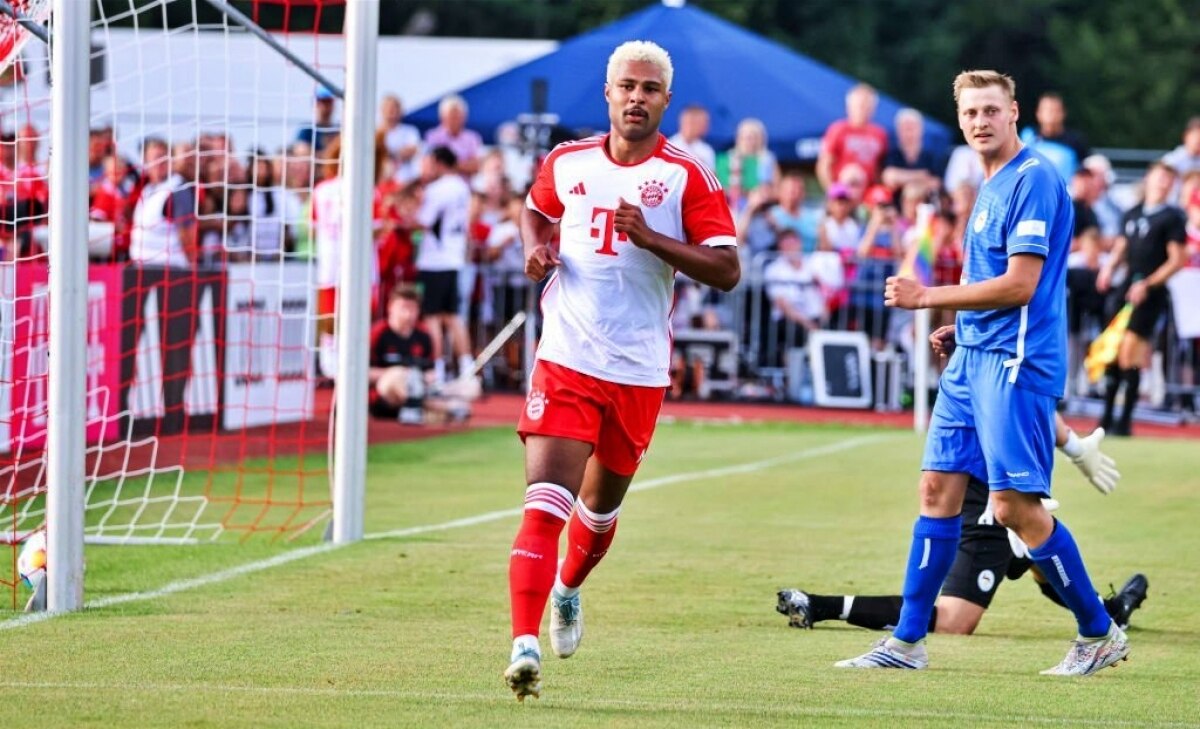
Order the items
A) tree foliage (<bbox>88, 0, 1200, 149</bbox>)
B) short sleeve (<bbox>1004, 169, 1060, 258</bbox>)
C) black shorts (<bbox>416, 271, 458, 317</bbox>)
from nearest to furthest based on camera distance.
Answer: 1. short sleeve (<bbox>1004, 169, 1060, 258</bbox>)
2. black shorts (<bbox>416, 271, 458, 317</bbox>)
3. tree foliage (<bbox>88, 0, 1200, 149</bbox>)

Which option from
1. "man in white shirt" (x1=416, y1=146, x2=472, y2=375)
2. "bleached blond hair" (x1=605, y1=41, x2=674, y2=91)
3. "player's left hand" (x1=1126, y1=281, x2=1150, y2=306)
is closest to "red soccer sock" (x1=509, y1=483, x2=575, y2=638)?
"bleached blond hair" (x1=605, y1=41, x2=674, y2=91)

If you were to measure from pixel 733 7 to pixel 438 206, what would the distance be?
3577cm

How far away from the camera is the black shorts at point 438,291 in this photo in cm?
2203

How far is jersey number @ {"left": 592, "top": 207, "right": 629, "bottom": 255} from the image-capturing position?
7121mm

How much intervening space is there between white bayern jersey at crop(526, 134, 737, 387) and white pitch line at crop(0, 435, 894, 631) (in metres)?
2.68

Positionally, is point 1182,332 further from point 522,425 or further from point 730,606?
point 522,425

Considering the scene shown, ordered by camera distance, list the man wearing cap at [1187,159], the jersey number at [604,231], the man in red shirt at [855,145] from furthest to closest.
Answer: the man in red shirt at [855,145]
the man wearing cap at [1187,159]
the jersey number at [604,231]

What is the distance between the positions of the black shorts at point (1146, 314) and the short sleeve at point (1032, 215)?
1262 centimetres

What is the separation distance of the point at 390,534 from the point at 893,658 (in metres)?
4.75

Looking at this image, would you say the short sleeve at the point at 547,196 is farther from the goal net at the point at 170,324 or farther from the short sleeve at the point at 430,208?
the short sleeve at the point at 430,208

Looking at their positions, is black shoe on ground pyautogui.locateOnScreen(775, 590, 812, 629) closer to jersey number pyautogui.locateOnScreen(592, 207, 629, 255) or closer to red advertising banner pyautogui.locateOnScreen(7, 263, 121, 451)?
jersey number pyautogui.locateOnScreen(592, 207, 629, 255)

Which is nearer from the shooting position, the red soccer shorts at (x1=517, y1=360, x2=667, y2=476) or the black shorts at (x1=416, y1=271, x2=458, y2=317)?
the red soccer shorts at (x1=517, y1=360, x2=667, y2=476)

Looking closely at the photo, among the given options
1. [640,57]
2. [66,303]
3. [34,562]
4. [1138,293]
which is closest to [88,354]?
[34,562]

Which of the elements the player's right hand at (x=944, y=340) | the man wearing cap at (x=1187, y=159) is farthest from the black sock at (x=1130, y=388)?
the player's right hand at (x=944, y=340)
